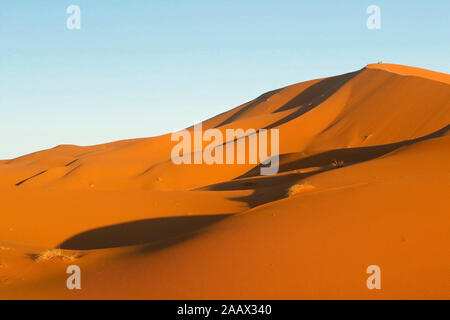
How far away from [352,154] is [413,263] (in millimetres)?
18424

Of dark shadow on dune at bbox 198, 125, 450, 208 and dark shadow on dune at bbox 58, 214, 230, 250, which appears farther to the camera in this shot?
dark shadow on dune at bbox 198, 125, 450, 208

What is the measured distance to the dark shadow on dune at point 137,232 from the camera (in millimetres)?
9453

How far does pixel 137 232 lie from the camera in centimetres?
1008

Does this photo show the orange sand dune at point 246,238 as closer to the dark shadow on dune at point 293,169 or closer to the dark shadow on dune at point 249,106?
the dark shadow on dune at point 293,169

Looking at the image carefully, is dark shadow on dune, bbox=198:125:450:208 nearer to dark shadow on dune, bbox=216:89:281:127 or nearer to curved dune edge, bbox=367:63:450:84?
curved dune edge, bbox=367:63:450:84

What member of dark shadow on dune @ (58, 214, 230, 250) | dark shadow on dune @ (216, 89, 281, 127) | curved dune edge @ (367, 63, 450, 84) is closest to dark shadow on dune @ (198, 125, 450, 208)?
dark shadow on dune @ (58, 214, 230, 250)

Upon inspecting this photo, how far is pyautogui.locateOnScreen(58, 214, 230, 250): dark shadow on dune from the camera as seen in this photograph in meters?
9.45

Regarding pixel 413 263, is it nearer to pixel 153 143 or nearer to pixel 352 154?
pixel 352 154
